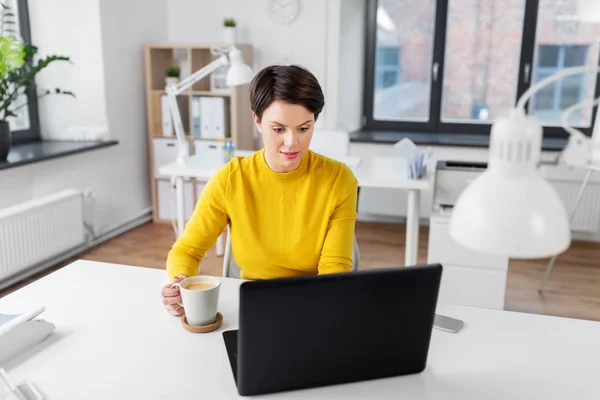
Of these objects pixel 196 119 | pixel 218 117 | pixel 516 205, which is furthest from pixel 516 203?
pixel 196 119

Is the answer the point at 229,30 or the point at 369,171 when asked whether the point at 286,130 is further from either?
the point at 229,30

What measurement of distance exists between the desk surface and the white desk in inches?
62.2

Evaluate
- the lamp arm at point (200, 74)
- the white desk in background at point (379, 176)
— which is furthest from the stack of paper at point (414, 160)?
the lamp arm at point (200, 74)

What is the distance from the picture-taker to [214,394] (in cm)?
105

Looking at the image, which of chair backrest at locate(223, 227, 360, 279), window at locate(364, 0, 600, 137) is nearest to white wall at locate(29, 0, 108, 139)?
window at locate(364, 0, 600, 137)

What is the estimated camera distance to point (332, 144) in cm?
350

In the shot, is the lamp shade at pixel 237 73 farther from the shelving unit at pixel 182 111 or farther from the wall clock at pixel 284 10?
the wall clock at pixel 284 10

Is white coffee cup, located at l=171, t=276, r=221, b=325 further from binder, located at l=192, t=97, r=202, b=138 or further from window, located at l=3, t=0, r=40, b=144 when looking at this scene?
binder, located at l=192, t=97, r=202, b=138

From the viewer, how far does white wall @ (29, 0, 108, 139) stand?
3891 mm

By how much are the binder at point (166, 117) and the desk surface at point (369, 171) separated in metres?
0.89

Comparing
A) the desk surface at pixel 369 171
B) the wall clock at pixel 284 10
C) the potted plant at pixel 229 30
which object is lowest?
the desk surface at pixel 369 171

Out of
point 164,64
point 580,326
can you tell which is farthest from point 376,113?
point 580,326

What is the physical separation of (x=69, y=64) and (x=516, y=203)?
3.92 metres

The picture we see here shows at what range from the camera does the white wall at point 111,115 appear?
369 centimetres
